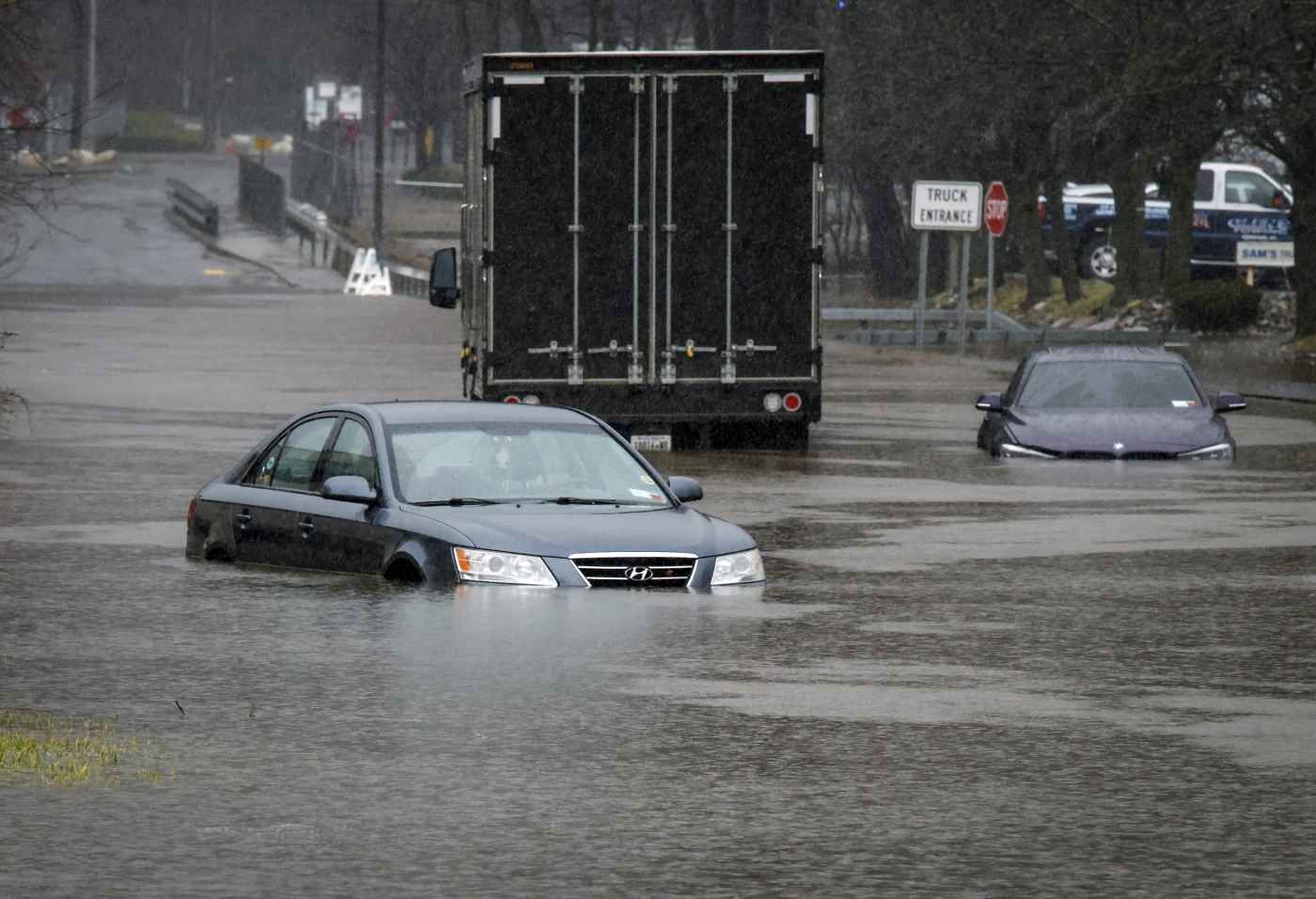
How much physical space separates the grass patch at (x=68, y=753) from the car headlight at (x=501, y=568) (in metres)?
3.02

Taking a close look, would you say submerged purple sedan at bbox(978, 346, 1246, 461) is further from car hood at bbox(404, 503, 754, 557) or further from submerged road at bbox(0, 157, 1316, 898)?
car hood at bbox(404, 503, 754, 557)

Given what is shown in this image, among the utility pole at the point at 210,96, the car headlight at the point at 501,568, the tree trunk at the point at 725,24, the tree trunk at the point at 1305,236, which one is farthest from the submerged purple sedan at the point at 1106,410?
the utility pole at the point at 210,96

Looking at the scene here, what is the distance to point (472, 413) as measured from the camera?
1326cm

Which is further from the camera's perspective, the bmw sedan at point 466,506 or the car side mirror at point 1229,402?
the car side mirror at point 1229,402

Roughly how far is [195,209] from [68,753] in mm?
78601

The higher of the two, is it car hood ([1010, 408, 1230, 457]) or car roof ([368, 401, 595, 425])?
car roof ([368, 401, 595, 425])

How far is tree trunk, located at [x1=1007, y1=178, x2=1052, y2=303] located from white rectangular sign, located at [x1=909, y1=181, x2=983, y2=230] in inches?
452

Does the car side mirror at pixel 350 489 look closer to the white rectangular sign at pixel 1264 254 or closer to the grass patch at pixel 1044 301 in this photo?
the white rectangular sign at pixel 1264 254

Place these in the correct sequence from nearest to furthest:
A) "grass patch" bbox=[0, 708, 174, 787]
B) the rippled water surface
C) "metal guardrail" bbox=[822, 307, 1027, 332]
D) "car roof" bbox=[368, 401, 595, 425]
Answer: the rippled water surface < "grass patch" bbox=[0, 708, 174, 787] < "car roof" bbox=[368, 401, 595, 425] < "metal guardrail" bbox=[822, 307, 1027, 332]

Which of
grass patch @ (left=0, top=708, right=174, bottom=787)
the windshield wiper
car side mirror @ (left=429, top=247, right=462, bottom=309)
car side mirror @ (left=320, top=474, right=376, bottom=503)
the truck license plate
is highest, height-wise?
car side mirror @ (left=429, top=247, right=462, bottom=309)

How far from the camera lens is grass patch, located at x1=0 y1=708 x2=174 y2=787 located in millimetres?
8008

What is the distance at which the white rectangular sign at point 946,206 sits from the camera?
43094 mm

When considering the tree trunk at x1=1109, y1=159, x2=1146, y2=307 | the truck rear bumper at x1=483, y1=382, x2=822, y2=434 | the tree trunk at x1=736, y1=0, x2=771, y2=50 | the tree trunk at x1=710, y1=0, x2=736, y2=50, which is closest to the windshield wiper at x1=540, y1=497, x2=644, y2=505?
the truck rear bumper at x1=483, y1=382, x2=822, y2=434

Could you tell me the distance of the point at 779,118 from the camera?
2252 cm
